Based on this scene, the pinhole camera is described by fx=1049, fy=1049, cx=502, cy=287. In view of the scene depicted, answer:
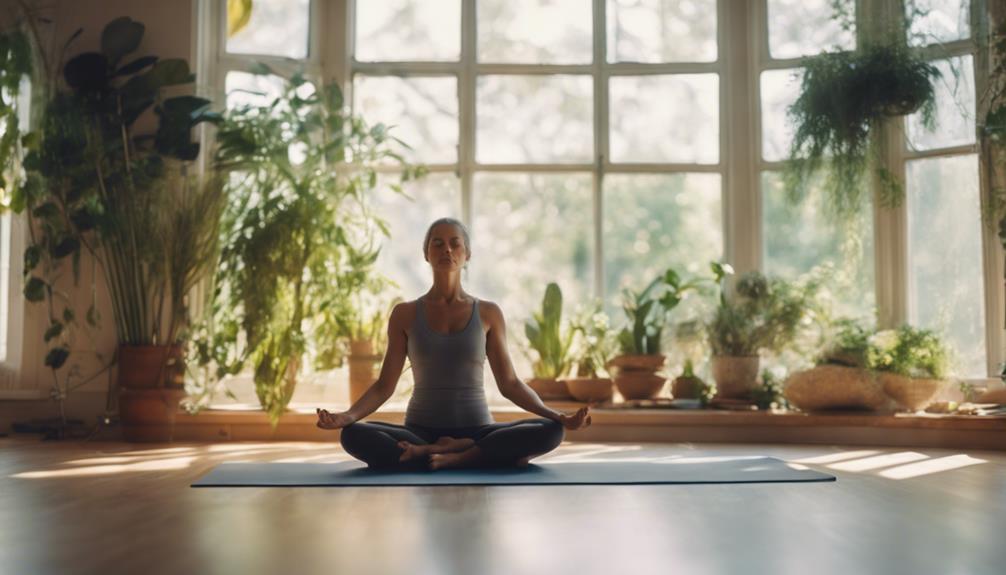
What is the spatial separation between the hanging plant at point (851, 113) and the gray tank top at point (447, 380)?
2820mm

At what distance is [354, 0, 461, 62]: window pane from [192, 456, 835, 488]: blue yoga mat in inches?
126

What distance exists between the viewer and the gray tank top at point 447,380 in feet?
12.8

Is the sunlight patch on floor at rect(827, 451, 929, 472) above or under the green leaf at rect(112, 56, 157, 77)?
under

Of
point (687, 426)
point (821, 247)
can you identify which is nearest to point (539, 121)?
point (821, 247)

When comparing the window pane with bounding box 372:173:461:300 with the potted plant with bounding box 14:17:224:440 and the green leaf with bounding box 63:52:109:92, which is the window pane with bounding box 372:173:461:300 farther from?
the green leaf with bounding box 63:52:109:92

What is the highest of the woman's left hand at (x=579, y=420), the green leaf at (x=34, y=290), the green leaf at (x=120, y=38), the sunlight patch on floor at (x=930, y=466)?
the green leaf at (x=120, y=38)

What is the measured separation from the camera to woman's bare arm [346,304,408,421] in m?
3.87

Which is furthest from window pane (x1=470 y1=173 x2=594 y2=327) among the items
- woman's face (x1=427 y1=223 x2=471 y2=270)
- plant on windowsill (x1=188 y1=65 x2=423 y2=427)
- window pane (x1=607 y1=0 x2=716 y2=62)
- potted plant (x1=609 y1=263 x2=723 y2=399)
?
woman's face (x1=427 y1=223 x2=471 y2=270)

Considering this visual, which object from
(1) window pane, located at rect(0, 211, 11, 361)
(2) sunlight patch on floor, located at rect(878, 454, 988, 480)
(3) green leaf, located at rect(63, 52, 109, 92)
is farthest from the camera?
(1) window pane, located at rect(0, 211, 11, 361)

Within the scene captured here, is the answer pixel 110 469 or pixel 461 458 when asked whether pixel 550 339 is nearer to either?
pixel 461 458

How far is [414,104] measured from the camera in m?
6.54

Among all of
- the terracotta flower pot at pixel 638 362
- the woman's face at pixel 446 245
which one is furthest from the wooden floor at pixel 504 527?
the terracotta flower pot at pixel 638 362

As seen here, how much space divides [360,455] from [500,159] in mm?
3079

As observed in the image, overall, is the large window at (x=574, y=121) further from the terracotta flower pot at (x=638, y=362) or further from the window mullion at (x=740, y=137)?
the terracotta flower pot at (x=638, y=362)
